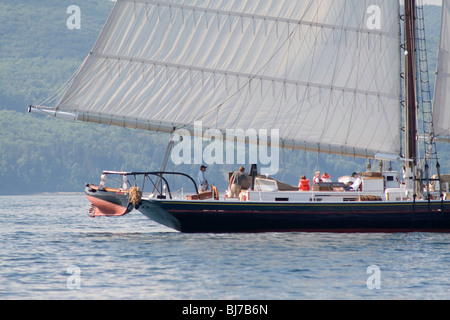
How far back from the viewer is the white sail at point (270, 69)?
3712cm

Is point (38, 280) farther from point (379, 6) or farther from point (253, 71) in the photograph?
point (379, 6)

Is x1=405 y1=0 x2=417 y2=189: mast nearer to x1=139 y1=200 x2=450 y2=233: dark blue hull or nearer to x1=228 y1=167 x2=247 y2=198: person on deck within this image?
x1=139 y1=200 x2=450 y2=233: dark blue hull

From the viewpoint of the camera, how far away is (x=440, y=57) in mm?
37469

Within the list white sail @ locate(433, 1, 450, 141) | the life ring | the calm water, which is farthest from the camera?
white sail @ locate(433, 1, 450, 141)

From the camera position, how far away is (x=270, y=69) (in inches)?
1486

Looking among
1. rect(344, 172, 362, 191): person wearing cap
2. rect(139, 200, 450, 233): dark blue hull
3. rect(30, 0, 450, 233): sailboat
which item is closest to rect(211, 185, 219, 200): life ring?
rect(30, 0, 450, 233): sailboat

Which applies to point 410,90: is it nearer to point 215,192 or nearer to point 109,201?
point 215,192

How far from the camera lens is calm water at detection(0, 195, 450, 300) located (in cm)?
2298

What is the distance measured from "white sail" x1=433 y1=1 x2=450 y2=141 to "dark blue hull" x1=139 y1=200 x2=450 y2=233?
3.74 m

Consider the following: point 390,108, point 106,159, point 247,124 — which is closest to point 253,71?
point 247,124

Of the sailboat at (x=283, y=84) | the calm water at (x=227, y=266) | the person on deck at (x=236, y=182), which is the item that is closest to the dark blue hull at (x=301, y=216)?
the sailboat at (x=283, y=84)

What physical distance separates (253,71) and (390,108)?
6321mm

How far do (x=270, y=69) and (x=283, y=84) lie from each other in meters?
0.89

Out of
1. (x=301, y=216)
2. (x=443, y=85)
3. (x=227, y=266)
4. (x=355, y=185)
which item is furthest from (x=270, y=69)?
(x=227, y=266)
